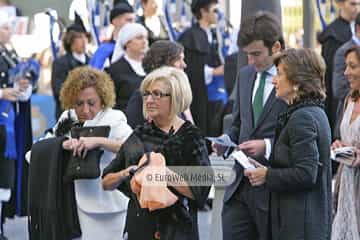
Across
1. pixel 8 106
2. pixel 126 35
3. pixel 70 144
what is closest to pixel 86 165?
pixel 70 144

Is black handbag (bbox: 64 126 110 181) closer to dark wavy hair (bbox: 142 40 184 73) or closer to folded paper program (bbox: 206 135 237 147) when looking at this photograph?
folded paper program (bbox: 206 135 237 147)

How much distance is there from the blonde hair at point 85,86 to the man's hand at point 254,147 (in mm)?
1100

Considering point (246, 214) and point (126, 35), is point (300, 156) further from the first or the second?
point (126, 35)

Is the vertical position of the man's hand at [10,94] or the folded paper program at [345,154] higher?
the man's hand at [10,94]

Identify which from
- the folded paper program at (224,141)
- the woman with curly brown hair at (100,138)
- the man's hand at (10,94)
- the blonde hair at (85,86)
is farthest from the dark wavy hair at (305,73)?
the man's hand at (10,94)

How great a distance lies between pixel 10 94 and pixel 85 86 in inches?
112

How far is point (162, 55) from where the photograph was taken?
7.35 m

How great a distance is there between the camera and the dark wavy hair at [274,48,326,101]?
19.3ft

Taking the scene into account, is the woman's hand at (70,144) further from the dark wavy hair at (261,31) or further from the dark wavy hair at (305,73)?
the dark wavy hair at (305,73)

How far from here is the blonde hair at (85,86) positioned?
22.2 ft

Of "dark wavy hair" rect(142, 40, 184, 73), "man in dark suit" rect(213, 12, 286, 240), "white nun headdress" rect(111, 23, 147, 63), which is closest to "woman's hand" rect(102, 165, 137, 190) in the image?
"man in dark suit" rect(213, 12, 286, 240)

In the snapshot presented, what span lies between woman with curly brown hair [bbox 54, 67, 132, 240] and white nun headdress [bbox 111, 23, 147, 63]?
248 cm

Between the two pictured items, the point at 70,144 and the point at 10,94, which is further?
the point at 10,94

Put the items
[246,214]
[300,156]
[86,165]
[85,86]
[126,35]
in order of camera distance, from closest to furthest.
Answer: [300,156] < [246,214] < [86,165] < [85,86] < [126,35]
